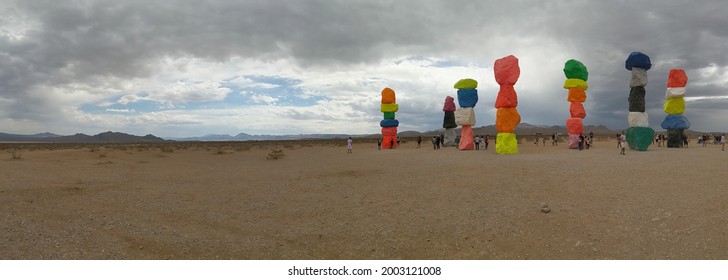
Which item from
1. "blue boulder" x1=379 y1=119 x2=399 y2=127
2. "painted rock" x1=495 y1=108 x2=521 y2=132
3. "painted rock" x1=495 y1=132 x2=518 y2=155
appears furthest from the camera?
"blue boulder" x1=379 y1=119 x2=399 y2=127

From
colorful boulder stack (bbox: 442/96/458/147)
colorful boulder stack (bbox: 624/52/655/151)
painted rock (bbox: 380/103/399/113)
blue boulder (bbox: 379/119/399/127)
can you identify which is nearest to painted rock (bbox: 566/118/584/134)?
colorful boulder stack (bbox: 624/52/655/151)

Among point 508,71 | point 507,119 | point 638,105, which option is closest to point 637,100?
point 638,105

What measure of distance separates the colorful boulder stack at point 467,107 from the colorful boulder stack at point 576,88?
6280mm

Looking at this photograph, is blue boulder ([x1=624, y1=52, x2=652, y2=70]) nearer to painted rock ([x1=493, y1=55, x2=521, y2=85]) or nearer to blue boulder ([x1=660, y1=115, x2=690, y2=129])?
blue boulder ([x1=660, y1=115, x2=690, y2=129])

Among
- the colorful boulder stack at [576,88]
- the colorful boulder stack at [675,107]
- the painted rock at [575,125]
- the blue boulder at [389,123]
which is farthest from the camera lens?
the blue boulder at [389,123]

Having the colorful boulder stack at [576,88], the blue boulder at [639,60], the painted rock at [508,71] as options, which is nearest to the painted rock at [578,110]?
the colorful boulder stack at [576,88]

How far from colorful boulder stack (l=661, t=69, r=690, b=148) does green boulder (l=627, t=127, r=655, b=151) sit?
346 cm

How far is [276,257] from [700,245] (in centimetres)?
754

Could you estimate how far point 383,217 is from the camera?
9.70 meters

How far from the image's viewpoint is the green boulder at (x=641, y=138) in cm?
2647

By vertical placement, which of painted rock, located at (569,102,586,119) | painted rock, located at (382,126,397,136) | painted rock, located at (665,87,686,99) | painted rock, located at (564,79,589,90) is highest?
painted rock, located at (564,79,589,90)

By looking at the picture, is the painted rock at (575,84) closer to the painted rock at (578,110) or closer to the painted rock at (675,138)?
the painted rock at (578,110)

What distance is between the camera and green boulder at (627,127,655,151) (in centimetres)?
2647

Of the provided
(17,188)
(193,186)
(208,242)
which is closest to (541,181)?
(208,242)
